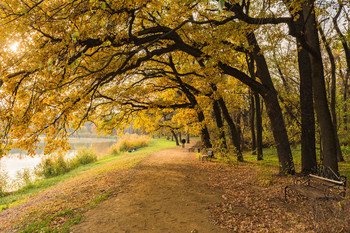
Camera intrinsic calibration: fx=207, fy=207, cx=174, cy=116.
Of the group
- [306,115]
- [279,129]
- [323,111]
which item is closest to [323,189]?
[323,111]

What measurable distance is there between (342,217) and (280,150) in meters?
5.15

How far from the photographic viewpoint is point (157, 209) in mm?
A: 6082

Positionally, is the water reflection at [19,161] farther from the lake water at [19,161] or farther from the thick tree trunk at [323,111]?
the thick tree trunk at [323,111]

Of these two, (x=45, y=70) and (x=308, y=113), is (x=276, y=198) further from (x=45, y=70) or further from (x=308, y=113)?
(x=45, y=70)

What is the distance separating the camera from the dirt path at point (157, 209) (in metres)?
5.07

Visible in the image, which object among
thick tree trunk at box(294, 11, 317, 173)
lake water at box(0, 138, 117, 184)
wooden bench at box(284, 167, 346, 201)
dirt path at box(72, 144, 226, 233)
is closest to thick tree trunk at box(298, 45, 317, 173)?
thick tree trunk at box(294, 11, 317, 173)

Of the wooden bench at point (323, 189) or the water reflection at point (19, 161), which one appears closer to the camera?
the wooden bench at point (323, 189)

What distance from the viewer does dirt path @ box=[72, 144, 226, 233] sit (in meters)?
5.07

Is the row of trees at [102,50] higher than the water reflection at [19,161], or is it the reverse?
the row of trees at [102,50]

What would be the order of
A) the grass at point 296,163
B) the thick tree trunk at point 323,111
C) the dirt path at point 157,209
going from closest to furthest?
1. the dirt path at point 157,209
2. the thick tree trunk at point 323,111
3. the grass at point 296,163

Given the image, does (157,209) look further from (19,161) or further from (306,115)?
(19,161)

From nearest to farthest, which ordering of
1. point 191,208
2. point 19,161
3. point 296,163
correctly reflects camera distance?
point 191,208 < point 296,163 < point 19,161

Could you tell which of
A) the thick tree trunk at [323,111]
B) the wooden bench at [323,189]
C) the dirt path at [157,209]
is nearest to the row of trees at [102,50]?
the thick tree trunk at [323,111]

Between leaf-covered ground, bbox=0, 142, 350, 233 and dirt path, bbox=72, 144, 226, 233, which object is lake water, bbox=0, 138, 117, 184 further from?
dirt path, bbox=72, 144, 226, 233
